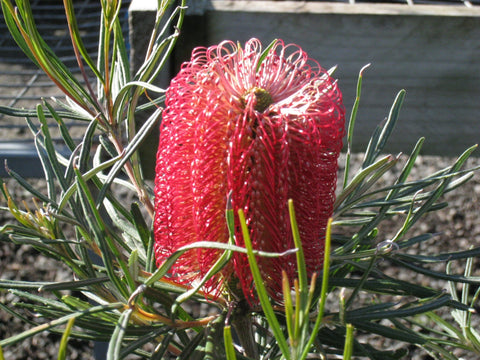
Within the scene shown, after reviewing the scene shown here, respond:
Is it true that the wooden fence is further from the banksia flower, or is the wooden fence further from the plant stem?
the plant stem

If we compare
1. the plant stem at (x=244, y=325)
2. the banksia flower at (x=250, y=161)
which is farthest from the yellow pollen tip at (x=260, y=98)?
the plant stem at (x=244, y=325)

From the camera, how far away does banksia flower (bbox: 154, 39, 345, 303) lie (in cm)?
38

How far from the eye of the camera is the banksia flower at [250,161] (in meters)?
0.38

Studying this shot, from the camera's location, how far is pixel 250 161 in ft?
1.26

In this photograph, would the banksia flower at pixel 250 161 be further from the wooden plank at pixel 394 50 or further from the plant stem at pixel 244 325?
the wooden plank at pixel 394 50

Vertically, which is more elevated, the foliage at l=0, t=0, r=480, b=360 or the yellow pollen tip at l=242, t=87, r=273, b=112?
the yellow pollen tip at l=242, t=87, r=273, b=112

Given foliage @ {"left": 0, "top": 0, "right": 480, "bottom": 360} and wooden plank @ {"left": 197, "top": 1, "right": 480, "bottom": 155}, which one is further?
wooden plank @ {"left": 197, "top": 1, "right": 480, "bottom": 155}

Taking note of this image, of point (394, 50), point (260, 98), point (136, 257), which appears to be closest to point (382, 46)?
point (394, 50)

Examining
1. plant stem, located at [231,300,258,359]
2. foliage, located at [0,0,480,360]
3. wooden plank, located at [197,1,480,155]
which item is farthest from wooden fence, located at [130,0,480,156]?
plant stem, located at [231,300,258,359]

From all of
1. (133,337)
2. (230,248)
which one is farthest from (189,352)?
(230,248)

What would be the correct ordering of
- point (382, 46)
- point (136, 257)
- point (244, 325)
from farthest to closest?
1. point (382, 46)
2. point (244, 325)
3. point (136, 257)

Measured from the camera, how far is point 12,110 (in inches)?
18.4

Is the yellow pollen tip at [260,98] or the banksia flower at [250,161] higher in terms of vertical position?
the yellow pollen tip at [260,98]

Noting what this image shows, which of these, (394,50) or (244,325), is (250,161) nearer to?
(244,325)
